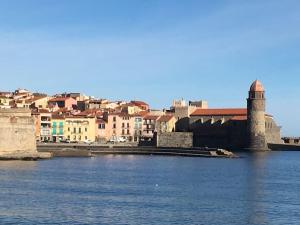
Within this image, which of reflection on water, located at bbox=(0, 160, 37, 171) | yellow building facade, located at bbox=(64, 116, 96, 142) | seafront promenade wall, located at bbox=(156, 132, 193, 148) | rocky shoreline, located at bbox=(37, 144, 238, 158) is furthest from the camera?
seafront promenade wall, located at bbox=(156, 132, 193, 148)

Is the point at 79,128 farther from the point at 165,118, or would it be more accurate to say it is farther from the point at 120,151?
the point at 165,118

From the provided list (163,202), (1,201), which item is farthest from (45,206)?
(163,202)

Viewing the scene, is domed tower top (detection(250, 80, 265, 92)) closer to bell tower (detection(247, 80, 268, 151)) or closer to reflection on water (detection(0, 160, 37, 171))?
bell tower (detection(247, 80, 268, 151))

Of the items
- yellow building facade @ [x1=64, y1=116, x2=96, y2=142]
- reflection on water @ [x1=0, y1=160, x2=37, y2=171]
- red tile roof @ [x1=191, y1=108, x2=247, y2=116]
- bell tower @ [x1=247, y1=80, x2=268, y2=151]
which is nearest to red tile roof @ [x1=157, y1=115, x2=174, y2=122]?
red tile roof @ [x1=191, y1=108, x2=247, y2=116]

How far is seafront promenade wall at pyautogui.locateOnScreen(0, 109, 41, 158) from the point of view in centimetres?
5638

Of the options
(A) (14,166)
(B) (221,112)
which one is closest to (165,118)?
(B) (221,112)

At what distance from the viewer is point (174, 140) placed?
8725 cm

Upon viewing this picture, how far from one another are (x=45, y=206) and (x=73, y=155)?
4184 centimetres

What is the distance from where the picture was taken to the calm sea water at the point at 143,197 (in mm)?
26188

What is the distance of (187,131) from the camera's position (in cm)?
9694

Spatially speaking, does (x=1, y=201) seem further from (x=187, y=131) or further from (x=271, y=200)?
(x=187, y=131)

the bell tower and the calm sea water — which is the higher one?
the bell tower

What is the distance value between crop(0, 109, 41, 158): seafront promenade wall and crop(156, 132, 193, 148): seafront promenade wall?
28849mm

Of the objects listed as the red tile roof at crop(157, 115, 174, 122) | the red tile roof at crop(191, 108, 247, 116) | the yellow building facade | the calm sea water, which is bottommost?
the calm sea water
